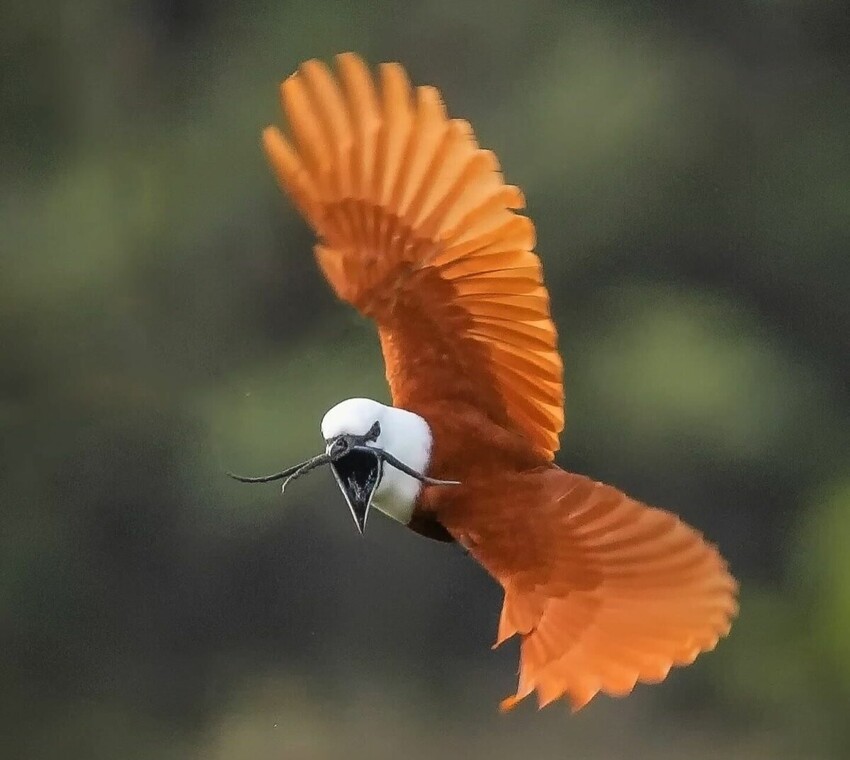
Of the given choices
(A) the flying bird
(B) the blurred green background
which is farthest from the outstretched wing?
(B) the blurred green background

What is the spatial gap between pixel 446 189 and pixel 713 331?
0.68 metres

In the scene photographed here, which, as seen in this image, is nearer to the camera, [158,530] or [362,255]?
[362,255]

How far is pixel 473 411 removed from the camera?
480 millimetres

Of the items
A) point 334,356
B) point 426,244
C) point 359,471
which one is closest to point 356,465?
point 359,471

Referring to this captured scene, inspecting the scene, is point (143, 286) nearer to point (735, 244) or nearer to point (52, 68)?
point (52, 68)

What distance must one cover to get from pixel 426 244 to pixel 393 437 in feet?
0.32

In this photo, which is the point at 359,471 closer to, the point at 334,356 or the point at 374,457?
the point at 374,457

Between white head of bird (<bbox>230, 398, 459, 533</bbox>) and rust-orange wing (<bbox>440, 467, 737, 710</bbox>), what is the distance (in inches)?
0.8

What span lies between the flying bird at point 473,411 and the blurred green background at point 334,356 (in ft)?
2.00

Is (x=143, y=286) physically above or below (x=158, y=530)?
above

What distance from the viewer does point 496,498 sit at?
45 cm

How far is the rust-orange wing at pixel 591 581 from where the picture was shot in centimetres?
43

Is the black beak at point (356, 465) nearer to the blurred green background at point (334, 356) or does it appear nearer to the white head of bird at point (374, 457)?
the white head of bird at point (374, 457)

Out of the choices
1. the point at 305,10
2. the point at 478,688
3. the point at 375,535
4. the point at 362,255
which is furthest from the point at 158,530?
the point at 362,255
